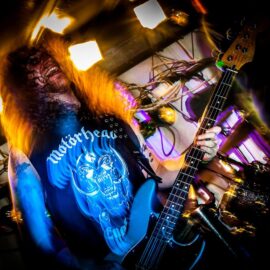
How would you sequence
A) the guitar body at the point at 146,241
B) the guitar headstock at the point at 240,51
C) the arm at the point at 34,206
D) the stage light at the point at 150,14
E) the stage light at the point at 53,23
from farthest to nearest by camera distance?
1. the stage light at the point at 150,14
2. the stage light at the point at 53,23
3. the guitar headstock at the point at 240,51
4. the guitar body at the point at 146,241
5. the arm at the point at 34,206

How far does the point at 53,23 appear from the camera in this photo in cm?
378

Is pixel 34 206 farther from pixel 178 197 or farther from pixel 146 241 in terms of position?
pixel 178 197

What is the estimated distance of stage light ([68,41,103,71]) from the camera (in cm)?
387

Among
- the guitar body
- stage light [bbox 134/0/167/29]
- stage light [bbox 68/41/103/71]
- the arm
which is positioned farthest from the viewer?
stage light [bbox 134/0/167/29]

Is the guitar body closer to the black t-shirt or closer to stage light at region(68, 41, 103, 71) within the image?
the black t-shirt

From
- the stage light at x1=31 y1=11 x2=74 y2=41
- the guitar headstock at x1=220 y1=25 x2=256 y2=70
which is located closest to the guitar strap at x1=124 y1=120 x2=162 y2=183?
the guitar headstock at x1=220 y1=25 x2=256 y2=70

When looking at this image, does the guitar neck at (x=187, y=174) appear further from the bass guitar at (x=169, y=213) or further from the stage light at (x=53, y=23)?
the stage light at (x=53, y=23)

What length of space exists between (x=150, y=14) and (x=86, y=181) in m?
3.12

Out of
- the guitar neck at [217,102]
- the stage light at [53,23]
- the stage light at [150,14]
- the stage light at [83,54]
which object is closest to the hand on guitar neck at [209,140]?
the guitar neck at [217,102]

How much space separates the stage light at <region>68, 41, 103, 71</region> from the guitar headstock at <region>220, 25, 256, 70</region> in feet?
6.71

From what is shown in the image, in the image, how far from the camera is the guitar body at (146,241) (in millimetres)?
2389

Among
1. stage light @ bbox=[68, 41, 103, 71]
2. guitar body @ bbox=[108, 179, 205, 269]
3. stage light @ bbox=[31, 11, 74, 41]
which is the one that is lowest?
guitar body @ bbox=[108, 179, 205, 269]

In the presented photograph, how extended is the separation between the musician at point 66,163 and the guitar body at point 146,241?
75 millimetres

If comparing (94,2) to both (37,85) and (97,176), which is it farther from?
(97,176)
